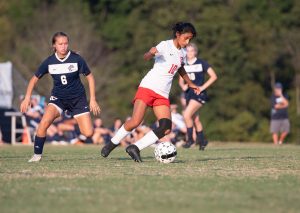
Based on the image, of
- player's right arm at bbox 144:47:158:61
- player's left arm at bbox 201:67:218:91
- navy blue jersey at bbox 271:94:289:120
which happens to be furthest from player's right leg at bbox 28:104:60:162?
navy blue jersey at bbox 271:94:289:120

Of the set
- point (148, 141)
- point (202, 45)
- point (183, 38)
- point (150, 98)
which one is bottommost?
point (148, 141)

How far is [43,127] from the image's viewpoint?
42.5 feet

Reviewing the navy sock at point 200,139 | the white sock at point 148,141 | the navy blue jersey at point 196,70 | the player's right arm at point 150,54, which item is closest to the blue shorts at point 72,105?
the white sock at point 148,141

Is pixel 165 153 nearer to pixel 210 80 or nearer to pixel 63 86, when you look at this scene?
pixel 63 86

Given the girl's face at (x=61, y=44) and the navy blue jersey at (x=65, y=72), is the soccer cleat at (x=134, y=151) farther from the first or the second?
the girl's face at (x=61, y=44)

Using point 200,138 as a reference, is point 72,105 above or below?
above

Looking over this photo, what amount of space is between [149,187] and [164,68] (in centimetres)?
385

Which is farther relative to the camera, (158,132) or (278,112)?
(278,112)

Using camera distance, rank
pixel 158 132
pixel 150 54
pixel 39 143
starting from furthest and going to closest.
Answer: pixel 39 143 < pixel 158 132 < pixel 150 54

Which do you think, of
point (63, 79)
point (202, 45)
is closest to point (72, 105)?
point (63, 79)

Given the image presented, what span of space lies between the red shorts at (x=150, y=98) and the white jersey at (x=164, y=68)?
0.17 ft

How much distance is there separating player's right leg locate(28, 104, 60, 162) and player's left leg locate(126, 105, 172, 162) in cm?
132

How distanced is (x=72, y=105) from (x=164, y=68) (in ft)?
5.46

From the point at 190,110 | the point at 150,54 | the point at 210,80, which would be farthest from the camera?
the point at 190,110
